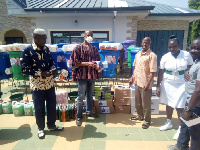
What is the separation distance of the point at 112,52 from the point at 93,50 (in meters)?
2.04

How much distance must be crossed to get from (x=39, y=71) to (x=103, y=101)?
1693 mm

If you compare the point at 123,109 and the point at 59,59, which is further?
the point at 59,59

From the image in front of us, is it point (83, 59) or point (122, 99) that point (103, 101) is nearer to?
point (122, 99)

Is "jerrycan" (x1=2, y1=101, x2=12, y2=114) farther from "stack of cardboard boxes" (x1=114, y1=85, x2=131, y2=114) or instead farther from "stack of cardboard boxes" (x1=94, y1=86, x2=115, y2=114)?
"stack of cardboard boxes" (x1=114, y1=85, x2=131, y2=114)

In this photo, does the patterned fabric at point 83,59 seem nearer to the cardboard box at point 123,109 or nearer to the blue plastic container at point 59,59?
the cardboard box at point 123,109

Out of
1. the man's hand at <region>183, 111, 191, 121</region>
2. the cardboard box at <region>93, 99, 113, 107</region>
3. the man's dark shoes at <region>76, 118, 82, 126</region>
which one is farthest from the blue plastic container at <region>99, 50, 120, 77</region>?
the man's hand at <region>183, 111, 191, 121</region>

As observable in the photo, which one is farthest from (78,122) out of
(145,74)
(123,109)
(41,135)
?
(145,74)

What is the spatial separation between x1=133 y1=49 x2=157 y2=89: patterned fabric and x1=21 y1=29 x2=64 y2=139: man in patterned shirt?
1609 millimetres

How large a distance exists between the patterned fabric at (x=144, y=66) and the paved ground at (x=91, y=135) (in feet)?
3.03

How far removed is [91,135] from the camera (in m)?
2.87

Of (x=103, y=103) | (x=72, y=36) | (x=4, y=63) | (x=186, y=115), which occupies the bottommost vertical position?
(x=103, y=103)

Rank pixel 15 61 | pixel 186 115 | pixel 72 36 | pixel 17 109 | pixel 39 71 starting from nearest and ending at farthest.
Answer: pixel 186 115, pixel 39 71, pixel 17 109, pixel 15 61, pixel 72 36

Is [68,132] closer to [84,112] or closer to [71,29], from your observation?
[84,112]

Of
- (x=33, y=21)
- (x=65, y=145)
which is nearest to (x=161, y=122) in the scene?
(x=65, y=145)
